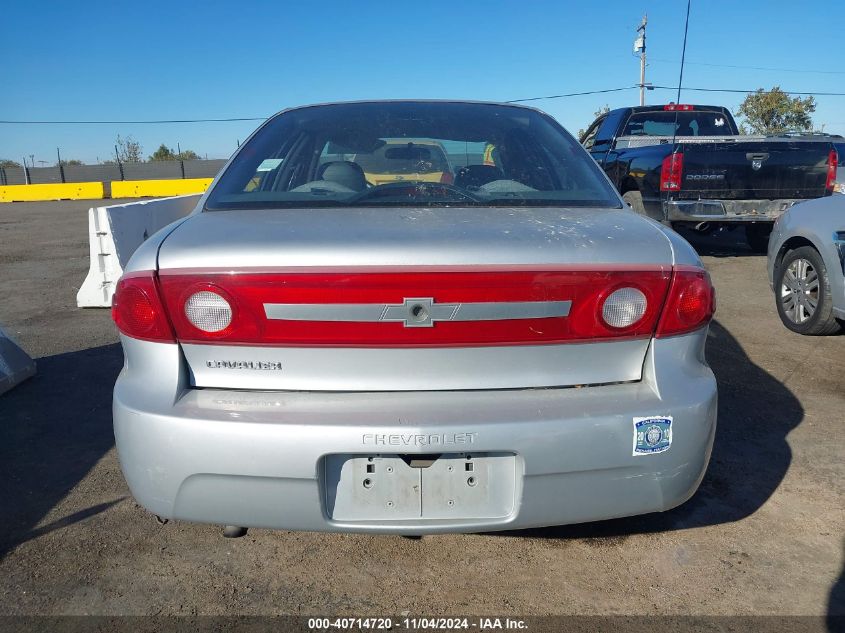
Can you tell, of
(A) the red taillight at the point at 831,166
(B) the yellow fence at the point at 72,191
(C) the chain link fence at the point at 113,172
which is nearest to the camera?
(A) the red taillight at the point at 831,166

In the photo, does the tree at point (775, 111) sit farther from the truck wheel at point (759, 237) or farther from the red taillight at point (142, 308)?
the red taillight at point (142, 308)

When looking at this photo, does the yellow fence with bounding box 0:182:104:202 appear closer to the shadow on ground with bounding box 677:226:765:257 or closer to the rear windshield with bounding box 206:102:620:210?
the shadow on ground with bounding box 677:226:765:257

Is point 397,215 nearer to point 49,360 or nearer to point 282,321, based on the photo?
point 282,321

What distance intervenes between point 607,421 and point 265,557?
4.52ft

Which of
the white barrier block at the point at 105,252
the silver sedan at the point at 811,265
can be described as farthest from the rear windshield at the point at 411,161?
the white barrier block at the point at 105,252

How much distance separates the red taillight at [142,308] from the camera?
1.92 metres

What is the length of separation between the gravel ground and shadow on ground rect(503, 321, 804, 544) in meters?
0.01

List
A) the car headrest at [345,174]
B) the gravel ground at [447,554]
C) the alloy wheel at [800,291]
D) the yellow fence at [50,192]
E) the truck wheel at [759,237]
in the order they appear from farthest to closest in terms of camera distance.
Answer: the yellow fence at [50,192]
the truck wheel at [759,237]
the alloy wheel at [800,291]
the car headrest at [345,174]
the gravel ground at [447,554]

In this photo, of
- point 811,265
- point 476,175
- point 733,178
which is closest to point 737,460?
point 476,175

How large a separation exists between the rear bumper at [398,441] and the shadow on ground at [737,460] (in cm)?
66

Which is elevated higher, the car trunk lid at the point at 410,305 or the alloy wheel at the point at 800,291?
the car trunk lid at the point at 410,305

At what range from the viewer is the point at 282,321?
1.88 metres

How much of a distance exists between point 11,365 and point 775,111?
40.6 meters

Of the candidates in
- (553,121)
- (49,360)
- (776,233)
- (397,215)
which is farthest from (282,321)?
(776,233)
